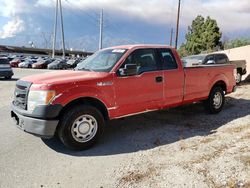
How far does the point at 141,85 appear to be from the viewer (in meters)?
6.41

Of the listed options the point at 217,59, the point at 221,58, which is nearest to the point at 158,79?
the point at 217,59

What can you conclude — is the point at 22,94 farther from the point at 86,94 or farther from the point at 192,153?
the point at 192,153

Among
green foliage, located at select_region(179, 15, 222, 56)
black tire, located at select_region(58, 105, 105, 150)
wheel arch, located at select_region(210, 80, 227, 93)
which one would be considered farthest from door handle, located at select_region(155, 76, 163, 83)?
green foliage, located at select_region(179, 15, 222, 56)

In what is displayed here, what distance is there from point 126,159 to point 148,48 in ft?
8.96

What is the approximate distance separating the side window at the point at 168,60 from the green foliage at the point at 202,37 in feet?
137

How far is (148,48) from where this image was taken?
686cm

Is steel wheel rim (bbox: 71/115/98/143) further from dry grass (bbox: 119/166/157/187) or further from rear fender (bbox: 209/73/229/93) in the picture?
rear fender (bbox: 209/73/229/93)

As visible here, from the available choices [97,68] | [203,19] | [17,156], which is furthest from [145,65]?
[203,19]

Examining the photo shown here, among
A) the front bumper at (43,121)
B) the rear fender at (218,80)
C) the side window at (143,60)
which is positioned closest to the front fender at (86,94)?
the front bumper at (43,121)

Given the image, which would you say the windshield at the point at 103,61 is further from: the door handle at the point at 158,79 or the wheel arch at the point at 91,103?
the door handle at the point at 158,79

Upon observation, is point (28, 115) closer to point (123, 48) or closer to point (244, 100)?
point (123, 48)

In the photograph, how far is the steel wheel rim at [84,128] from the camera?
5589 millimetres

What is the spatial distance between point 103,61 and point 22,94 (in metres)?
1.86

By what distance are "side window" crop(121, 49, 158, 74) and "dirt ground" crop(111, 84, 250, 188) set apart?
4.67 ft
